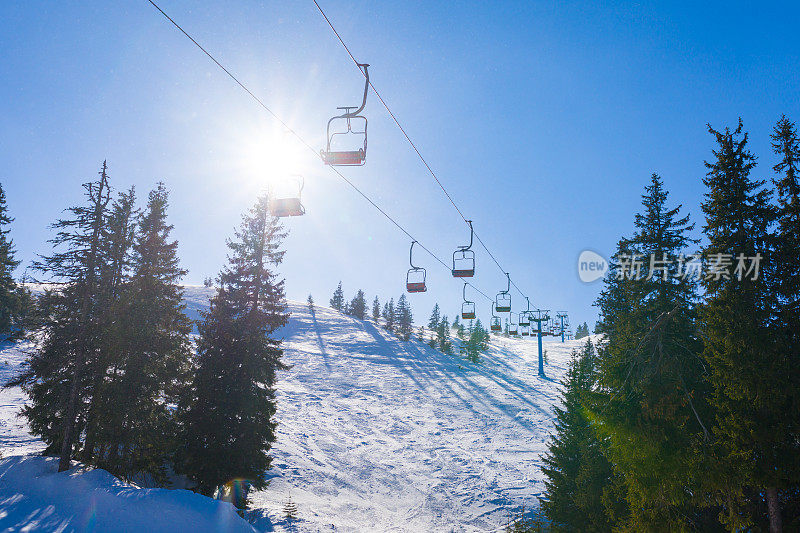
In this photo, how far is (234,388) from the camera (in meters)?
19.5

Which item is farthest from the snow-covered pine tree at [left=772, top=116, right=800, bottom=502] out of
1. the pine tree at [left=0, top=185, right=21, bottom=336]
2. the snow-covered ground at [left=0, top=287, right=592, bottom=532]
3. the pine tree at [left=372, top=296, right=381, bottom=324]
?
the pine tree at [left=372, top=296, right=381, bottom=324]

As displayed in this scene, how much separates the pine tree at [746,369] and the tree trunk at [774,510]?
0.08ft

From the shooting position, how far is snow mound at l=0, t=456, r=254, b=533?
11.6 metres

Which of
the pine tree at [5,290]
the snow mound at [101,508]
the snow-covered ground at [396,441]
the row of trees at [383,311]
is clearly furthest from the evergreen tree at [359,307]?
the snow mound at [101,508]

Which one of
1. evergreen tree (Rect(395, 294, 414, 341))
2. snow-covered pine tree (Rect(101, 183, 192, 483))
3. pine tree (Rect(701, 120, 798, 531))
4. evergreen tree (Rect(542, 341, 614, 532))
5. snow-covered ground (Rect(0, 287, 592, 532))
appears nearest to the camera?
pine tree (Rect(701, 120, 798, 531))

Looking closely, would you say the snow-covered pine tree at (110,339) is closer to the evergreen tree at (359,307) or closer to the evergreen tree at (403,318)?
the evergreen tree at (403,318)

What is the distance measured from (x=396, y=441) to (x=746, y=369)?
2711 centimetres

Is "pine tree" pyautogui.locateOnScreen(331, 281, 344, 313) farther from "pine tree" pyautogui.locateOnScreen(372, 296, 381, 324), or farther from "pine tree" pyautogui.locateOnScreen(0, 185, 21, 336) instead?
"pine tree" pyautogui.locateOnScreen(0, 185, 21, 336)

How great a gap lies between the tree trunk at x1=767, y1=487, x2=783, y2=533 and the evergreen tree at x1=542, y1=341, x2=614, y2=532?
4833 millimetres

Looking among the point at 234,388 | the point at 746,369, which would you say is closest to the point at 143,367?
the point at 234,388

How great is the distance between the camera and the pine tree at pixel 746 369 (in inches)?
445

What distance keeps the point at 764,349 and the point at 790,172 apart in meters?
6.15

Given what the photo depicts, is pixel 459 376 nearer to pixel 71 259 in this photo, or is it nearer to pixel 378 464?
pixel 378 464

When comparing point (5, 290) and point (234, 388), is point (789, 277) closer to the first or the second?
point (234, 388)
